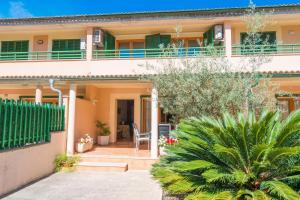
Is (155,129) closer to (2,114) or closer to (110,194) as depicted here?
(110,194)

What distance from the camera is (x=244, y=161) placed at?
6086mm

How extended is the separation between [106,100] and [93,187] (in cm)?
936

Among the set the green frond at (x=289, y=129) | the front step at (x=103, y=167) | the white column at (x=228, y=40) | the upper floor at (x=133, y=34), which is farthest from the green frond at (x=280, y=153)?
the white column at (x=228, y=40)

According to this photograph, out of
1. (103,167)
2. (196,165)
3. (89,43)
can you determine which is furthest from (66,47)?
(196,165)

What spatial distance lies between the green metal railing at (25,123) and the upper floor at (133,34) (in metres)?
5.25

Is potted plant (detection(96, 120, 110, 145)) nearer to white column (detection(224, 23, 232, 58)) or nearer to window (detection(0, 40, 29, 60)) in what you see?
window (detection(0, 40, 29, 60))

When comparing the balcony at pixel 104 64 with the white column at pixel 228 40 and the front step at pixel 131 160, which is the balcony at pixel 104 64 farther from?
the front step at pixel 131 160

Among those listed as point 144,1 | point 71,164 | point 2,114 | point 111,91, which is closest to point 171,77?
point 2,114

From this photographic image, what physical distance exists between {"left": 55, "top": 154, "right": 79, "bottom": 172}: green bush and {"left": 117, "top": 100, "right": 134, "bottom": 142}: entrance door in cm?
837

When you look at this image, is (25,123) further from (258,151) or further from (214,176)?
(258,151)

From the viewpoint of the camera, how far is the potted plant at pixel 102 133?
16.6 m

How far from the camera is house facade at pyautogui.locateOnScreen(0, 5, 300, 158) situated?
558 inches

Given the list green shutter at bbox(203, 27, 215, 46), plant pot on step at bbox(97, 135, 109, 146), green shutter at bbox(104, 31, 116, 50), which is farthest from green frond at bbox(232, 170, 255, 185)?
green shutter at bbox(104, 31, 116, 50)

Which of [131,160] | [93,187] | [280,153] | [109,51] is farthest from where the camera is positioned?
[109,51]
